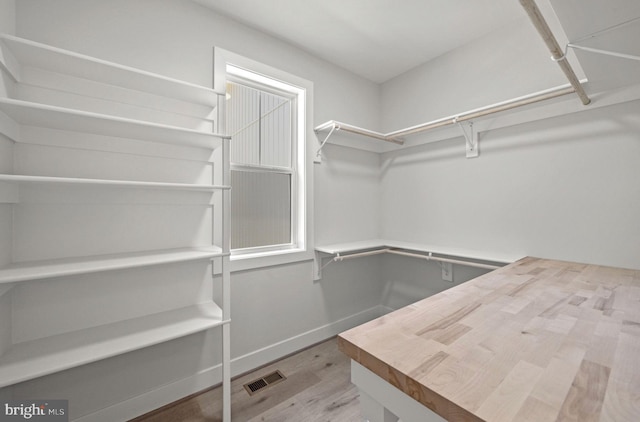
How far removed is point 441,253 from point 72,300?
2.41 m

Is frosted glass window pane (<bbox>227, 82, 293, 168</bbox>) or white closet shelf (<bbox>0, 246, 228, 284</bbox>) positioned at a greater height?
frosted glass window pane (<bbox>227, 82, 293, 168</bbox>)

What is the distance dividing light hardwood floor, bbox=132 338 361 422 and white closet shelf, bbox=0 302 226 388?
594mm

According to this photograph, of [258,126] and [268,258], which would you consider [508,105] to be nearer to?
[258,126]

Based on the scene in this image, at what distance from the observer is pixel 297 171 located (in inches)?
92.7

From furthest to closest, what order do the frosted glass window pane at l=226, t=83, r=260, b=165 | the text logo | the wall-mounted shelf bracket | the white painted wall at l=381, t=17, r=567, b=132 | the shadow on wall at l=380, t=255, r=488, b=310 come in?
1. the shadow on wall at l=380, t=255, r=488, b=310
2. the wall-mounted shelf bracket
3. the frosted glass window pane at l=226, t=83, r=260, b=165
4. the white painted wall at l=381, t=17, r=567, b=132
5. the text logo

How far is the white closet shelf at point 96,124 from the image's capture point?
108 centimetres

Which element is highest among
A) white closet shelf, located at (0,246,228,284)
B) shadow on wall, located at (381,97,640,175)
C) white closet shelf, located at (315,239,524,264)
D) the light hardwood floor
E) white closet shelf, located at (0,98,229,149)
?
shadow on wall, located at (381,97,640,175)

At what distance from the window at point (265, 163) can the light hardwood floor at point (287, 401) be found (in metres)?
0.92

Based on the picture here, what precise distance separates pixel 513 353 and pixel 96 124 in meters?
1.84

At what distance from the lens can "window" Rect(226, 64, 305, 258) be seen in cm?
206

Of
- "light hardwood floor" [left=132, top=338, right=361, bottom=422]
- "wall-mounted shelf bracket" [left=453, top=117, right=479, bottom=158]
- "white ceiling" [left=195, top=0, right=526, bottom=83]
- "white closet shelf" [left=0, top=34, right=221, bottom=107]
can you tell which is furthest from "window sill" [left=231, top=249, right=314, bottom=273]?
"white ceiling" [left=195, top=0, right=526, bottom=83]

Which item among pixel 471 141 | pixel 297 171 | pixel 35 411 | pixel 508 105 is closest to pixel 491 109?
pixel 508 105

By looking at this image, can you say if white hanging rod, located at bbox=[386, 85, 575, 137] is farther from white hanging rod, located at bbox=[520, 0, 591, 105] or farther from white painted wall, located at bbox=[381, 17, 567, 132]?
white painted wall, located at bbox=[381, 17, 567, 132]

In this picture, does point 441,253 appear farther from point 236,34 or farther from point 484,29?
point 236,34
